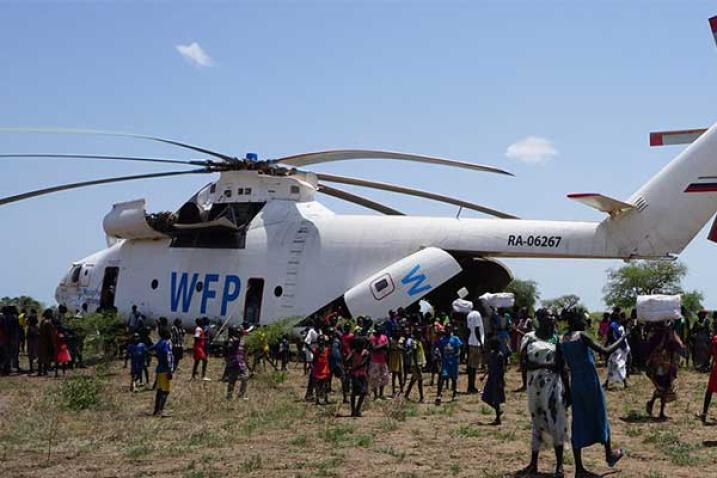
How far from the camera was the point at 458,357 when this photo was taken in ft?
43.7

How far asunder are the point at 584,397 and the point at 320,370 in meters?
5.52

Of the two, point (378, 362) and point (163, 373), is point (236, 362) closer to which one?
point (163, 373)

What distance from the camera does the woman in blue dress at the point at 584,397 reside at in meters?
7.60

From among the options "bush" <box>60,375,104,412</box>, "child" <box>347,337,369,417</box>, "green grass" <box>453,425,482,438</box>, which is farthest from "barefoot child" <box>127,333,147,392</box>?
"green grass" <box>453,425,482,438</box>

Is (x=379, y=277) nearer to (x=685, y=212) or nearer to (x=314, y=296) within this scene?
(x=314, y=296)

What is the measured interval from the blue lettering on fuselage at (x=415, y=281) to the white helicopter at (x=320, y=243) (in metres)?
0.03

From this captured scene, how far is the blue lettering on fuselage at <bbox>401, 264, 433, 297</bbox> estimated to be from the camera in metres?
17.1

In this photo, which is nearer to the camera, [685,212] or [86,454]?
[86,454]

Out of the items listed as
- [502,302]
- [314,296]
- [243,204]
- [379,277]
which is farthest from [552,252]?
[243,204]

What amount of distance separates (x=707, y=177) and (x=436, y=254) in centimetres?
525

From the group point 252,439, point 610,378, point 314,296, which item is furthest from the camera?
point 314,296

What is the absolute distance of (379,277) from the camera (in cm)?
1741

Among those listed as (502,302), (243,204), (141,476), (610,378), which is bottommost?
(141,476)

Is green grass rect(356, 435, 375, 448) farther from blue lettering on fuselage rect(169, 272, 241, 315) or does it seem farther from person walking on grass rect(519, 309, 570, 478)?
blue lettering on fuselage rect(169, 272, 241, 315)
